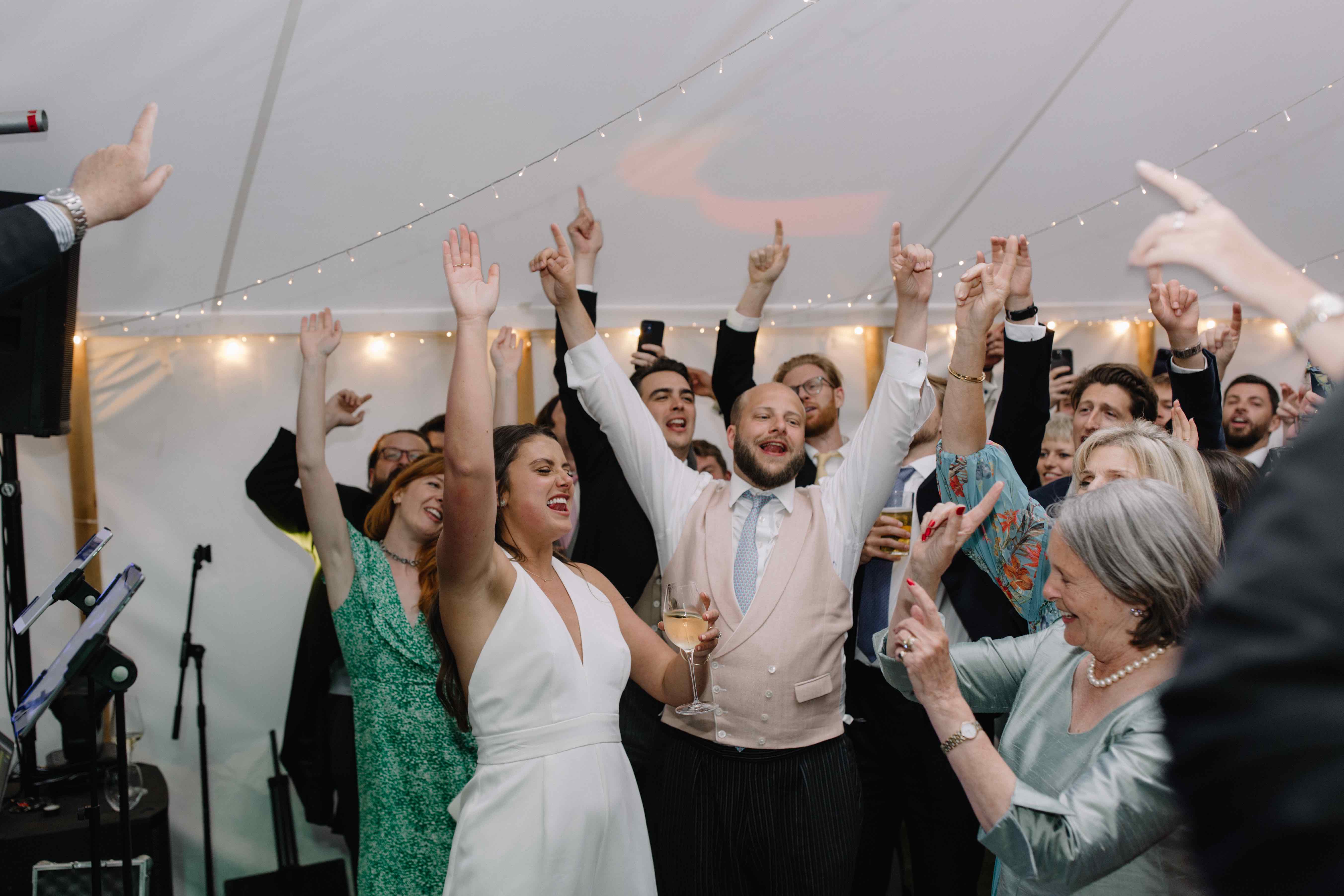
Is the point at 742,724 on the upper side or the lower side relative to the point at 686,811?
upper

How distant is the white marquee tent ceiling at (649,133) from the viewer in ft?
8.57

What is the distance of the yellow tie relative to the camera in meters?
3.30

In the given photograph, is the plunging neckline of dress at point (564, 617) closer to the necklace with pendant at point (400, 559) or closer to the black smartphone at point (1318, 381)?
the necklace with pendant at point (400, 559)

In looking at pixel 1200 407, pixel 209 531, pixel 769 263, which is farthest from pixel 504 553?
pixel 209 531

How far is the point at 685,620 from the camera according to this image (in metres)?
1.83

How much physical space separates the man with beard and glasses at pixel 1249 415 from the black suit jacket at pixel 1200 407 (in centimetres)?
140

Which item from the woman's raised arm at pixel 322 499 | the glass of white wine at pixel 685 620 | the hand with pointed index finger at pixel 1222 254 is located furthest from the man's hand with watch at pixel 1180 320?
the woman's raised arm at pixel 322 499

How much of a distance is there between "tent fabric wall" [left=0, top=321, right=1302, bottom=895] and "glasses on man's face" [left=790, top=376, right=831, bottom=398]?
1482 millimetres

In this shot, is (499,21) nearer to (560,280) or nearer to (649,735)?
(560,280)

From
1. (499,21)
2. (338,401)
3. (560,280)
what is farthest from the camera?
(338,401)

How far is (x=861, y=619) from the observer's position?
2.64 metres

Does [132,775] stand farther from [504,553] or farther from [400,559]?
[504,553]

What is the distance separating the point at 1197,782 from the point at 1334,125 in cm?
386

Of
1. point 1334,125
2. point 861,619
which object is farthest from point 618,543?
point 1334,125
